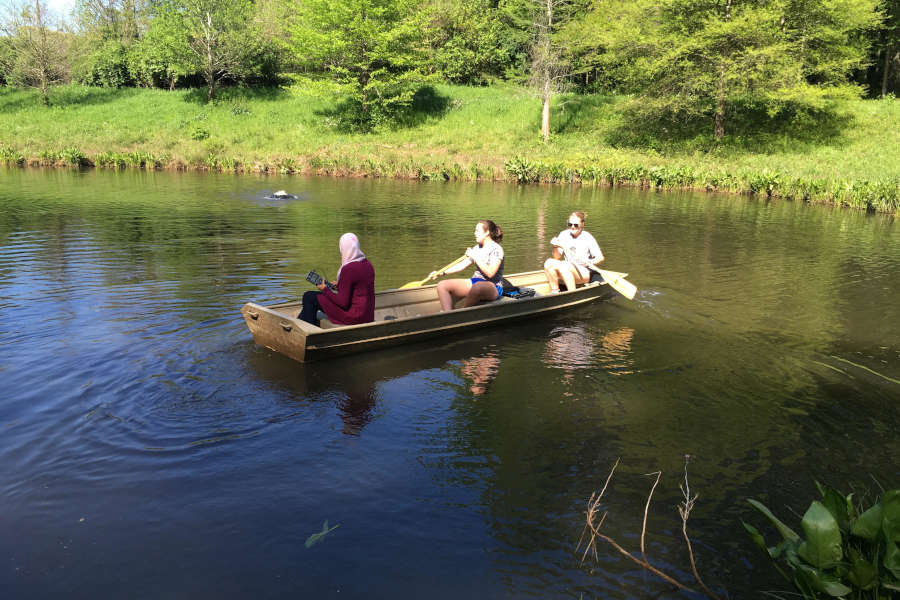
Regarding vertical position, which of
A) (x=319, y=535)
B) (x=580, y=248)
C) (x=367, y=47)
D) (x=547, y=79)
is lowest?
(x=319, y=535)

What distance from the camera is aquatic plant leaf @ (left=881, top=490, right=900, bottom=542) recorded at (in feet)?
8.16

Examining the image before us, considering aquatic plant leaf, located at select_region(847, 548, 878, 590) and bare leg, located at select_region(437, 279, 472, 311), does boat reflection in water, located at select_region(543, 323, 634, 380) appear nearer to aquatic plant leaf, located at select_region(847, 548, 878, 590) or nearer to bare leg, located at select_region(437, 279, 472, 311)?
bare leg, located at select_region(437, 279, 472, 311)

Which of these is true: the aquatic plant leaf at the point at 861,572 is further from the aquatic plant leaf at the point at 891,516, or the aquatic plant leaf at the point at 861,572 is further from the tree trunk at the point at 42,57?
the tree trunk at the point at 42,57

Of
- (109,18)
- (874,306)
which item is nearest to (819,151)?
(874,306)

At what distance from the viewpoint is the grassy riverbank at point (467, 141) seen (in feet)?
88.4

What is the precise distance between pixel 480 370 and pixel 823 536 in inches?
204

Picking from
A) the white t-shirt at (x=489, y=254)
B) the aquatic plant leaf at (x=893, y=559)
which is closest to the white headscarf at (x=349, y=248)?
the white t-shirt at (x=489, y=254)

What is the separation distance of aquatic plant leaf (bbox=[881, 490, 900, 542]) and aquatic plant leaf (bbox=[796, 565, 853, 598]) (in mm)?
266

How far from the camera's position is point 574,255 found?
35.0 ft

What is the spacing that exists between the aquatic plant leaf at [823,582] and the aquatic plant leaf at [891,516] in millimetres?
266

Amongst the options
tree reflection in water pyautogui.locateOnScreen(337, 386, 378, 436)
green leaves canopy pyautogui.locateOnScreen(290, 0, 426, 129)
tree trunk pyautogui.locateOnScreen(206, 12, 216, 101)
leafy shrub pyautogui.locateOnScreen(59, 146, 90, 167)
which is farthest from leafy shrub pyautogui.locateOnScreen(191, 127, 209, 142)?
tree reflection in water pyautogui.locateOnScreen(337, 386, 378, 436)

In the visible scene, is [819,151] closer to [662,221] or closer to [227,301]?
[662,221]

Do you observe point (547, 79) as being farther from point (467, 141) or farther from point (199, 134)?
point (199, 134)

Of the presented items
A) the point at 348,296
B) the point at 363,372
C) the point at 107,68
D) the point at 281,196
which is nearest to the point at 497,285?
the point at 348,296
